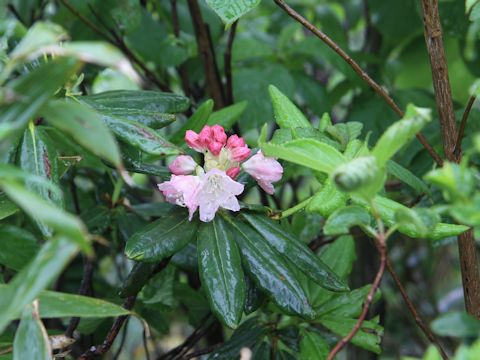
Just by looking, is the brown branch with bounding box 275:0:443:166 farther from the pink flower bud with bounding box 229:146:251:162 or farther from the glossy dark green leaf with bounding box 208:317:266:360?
the glossy dark green leaf with bounding box 208:317:266:360

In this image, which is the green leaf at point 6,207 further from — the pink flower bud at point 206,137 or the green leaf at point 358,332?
the green leaf at point 358,332

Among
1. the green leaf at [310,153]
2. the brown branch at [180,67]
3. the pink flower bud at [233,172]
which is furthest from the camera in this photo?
the brown branch at [180,67]

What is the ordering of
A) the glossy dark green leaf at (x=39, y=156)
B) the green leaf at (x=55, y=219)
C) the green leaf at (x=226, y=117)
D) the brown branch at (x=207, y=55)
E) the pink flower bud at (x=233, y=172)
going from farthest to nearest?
the brown branch at (x=207, y=55) < the green leaf at (x=226, y=117) < the pink flower bud at (x=233, y=172) < the glossy dark green leaf at (x=39, y=156) < the green leaf at (x=55, y=219)

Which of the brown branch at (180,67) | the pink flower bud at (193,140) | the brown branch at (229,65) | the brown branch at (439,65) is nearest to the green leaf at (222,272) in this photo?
the pink flower bud at (193,140)

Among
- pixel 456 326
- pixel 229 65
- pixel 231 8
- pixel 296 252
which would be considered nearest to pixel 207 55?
pixel 229 65

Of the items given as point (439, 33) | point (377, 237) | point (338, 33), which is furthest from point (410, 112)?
point (338, 33)

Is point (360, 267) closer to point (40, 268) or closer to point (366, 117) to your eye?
point (366, 117)
